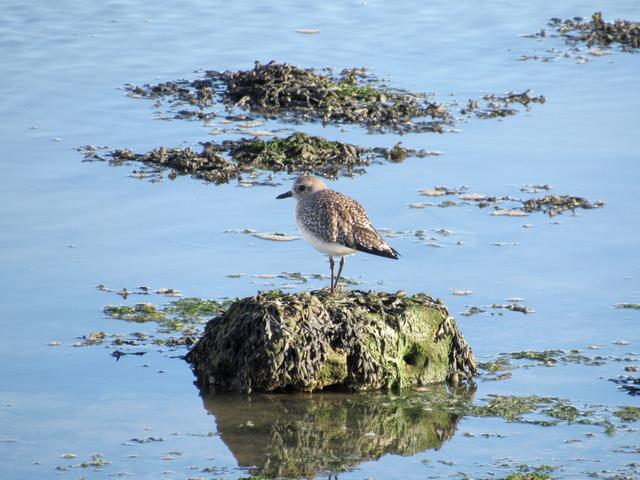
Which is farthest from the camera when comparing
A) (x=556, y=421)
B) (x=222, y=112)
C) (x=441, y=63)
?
(x=441, y=63)

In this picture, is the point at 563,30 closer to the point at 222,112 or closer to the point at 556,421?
the point at 222,112

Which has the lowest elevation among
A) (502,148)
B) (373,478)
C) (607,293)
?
(373,478)

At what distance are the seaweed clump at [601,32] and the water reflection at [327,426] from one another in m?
10.9

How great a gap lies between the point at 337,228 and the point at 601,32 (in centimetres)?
1071

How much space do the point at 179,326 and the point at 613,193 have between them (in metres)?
5.10

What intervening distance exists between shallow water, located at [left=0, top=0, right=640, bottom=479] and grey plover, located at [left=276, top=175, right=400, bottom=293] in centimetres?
83

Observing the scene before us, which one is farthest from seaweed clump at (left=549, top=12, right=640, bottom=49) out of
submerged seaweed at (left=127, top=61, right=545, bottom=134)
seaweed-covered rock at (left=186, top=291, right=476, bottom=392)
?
seaweed-covered rock at (left=186, top=291, right=476, bottom=392)

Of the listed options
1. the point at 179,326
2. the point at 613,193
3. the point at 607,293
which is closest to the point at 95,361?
the point at 179,326

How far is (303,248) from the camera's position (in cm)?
1071

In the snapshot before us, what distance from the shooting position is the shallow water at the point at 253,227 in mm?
7613

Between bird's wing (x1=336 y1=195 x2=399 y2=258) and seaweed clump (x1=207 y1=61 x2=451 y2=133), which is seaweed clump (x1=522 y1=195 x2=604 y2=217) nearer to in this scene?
seaweed clump (x1=207 y1=61 x2=451 y2=133)

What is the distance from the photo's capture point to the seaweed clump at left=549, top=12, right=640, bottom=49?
18.2m

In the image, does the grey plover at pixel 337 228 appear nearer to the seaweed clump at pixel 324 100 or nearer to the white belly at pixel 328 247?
the white belly at pixel 328 247

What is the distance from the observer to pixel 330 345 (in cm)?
833
